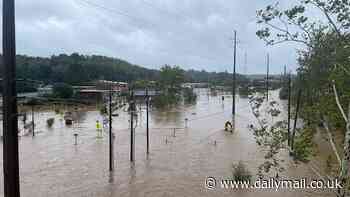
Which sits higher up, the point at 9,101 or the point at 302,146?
the point at 9,101

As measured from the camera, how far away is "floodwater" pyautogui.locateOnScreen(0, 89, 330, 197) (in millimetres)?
11477

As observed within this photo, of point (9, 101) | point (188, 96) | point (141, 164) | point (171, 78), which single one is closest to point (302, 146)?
point (9, 101)

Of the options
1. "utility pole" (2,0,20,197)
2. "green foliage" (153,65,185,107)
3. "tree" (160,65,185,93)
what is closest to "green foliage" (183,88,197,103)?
"green foliage" (153,65,185,107)

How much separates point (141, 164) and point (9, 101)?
11.6 metres

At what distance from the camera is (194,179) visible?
500 inches

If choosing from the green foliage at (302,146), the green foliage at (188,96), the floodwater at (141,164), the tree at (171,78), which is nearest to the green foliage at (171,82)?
the tree at (171,78)

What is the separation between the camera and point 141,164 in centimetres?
1495

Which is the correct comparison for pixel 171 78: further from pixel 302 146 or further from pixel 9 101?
pixel 9 101

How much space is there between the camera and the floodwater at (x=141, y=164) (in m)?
11.5

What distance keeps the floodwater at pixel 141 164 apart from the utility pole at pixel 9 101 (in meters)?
7.58

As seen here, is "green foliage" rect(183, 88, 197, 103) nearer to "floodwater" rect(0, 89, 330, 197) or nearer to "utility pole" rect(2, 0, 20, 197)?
"floodwater" rect(0, 89, 330, 197)

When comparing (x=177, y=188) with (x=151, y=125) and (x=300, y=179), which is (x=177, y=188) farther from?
(x=151, y=125)

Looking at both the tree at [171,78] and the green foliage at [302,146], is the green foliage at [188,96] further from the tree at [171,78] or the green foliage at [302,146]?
the green foliage at [302,146]

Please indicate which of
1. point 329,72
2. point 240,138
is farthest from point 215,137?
point 329,72
